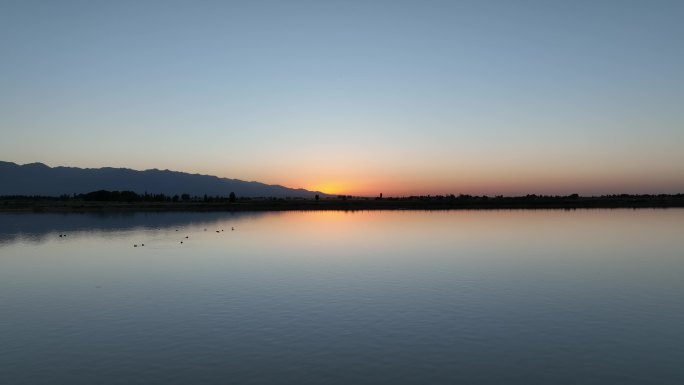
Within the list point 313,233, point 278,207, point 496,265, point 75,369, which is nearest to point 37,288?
point 75,369

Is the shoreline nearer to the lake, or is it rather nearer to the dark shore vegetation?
the dark shore vegetation

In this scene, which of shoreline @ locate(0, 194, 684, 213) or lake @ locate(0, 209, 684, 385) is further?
shoreline @ locate(0, 194, 684, 213)

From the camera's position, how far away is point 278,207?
164125mm

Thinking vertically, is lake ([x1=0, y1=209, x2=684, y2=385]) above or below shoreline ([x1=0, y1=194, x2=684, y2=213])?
below

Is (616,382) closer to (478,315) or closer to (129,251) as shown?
(478,315)

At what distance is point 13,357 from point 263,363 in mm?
7990

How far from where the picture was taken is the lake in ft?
49.2

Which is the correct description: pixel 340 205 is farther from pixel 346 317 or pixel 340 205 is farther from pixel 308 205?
pixel 346 317

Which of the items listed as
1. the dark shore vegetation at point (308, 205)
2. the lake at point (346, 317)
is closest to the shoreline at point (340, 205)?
the dark shore vegetation at point (308, 205)

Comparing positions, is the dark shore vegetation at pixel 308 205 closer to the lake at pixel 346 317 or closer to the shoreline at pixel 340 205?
the shoreline at pixel 340 205

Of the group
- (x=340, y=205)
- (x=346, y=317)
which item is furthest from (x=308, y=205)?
(x=346, y=317)

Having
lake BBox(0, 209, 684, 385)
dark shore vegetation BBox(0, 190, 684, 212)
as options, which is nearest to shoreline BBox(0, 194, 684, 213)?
dark shore vegetation BBox(0, 190, 684, 212)

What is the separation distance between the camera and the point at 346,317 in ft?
69.3

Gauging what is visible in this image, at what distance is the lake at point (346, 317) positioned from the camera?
590 inches
